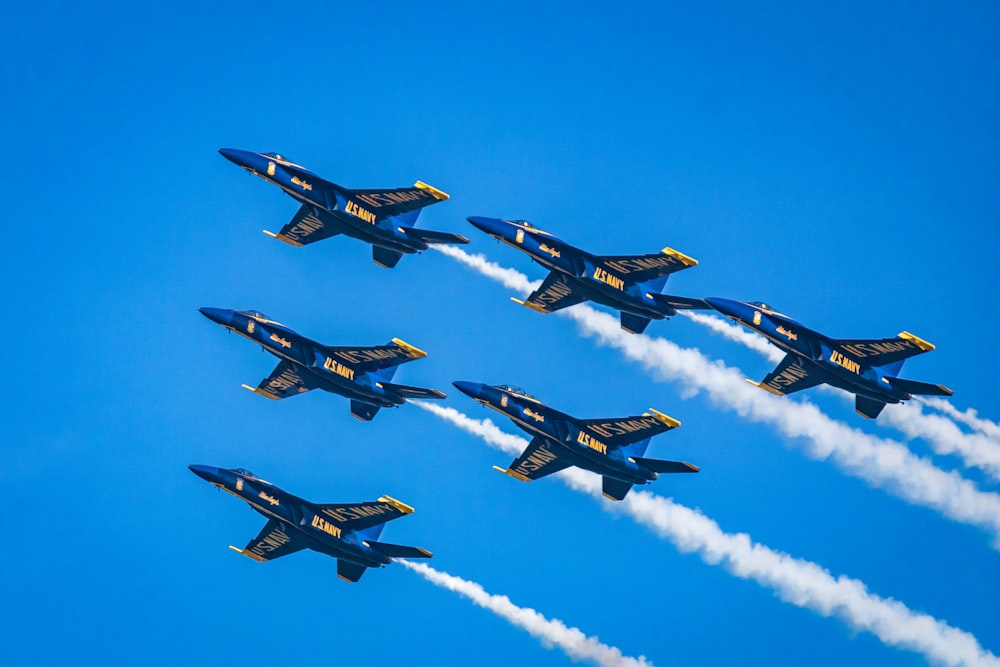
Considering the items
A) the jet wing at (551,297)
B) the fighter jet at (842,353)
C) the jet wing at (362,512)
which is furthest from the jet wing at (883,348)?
the jet wing at (362,512)

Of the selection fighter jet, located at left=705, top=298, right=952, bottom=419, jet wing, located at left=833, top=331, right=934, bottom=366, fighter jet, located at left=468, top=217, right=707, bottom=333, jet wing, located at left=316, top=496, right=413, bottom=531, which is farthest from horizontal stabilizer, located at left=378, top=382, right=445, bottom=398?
jet wing, located at left=833, top=331, right=934, bottom=366

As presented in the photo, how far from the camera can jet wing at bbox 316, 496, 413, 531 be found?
8544 cm

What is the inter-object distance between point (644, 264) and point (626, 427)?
25.0ft

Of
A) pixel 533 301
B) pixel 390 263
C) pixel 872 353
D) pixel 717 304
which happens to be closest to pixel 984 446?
pixel 872 353

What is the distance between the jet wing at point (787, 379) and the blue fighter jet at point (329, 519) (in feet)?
62.3

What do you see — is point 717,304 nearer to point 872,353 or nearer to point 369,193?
point 872,353

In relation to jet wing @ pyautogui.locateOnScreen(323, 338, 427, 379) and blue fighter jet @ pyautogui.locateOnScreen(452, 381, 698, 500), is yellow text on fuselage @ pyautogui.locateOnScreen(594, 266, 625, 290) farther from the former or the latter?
jet wing @ pyautogui.locateOnScreen(323, 338, 427, 379)

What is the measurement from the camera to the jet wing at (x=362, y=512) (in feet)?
280

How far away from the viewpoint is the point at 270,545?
3612 inches

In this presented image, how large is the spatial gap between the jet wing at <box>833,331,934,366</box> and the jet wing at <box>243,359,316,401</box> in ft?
88.5

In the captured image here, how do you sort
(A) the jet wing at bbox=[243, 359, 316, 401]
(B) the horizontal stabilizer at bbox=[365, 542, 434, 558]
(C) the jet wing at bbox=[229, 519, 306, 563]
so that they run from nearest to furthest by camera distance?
1. (B) the horizontal stabilizer at bbox=[365, 542, 434, 558]
2. (C) the jet wing at bbox=[229, 519, 306, 563]
3. (A) the jet wing at bbox=[243, 359, 316, 401]

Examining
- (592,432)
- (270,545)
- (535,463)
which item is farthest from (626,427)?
(270,545)

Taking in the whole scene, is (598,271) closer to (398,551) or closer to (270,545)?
(398,551)

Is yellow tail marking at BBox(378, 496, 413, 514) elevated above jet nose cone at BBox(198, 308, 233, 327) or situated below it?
below
